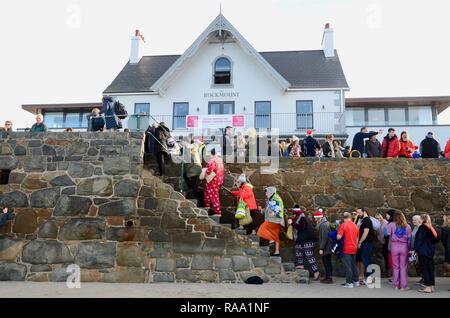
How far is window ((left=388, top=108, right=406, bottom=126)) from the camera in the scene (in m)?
25.0

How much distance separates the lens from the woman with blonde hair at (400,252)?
29.5 feet

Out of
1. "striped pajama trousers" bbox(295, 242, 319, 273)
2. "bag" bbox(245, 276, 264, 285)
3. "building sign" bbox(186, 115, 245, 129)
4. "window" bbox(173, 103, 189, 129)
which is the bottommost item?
"bag" bbox(245, 276, 264, 285)

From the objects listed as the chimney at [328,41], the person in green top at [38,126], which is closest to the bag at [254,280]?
the person in green top at [38,126]

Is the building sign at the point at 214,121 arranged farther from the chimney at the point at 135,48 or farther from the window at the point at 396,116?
the window at the point at 396,116

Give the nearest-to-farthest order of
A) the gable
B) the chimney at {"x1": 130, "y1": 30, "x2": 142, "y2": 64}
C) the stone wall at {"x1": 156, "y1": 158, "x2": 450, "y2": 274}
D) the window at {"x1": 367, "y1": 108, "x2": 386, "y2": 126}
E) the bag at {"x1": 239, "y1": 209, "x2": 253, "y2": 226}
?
the bag at {"x1": 239, "y1": 209, "x2": 253, "y2": 226} → the stone wall at {"x1": 156, "y1": 158, "x2": 450, "y2": 274} → the gable → the window at {"x1": 367, "y1": 108, "x2": 386, "y2": 126} → the chimney at {"x1": 130, "y1": 30, "x2": 142, "y2": 64}

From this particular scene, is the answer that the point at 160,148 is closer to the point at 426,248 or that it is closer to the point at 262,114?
the point at 426,248

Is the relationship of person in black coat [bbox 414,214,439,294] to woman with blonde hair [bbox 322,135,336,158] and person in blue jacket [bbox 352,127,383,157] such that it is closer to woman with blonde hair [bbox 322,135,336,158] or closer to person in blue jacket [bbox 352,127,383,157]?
person in blue jacket [bbox 352,127,383,157]

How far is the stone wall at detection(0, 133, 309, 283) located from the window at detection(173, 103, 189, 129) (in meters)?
13.0

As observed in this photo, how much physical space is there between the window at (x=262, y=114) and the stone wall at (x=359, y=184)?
11153mm

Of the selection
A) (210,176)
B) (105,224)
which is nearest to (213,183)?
(210,176)

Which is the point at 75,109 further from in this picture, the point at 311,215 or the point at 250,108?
the point at 311,215

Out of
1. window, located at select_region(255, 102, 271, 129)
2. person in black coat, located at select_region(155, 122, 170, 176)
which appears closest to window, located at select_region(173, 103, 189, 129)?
window, located at select_region(255, 102, 271, 129)
